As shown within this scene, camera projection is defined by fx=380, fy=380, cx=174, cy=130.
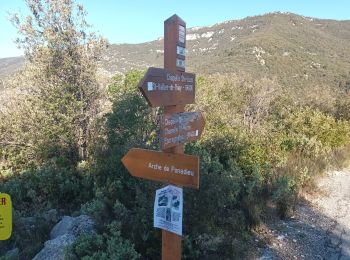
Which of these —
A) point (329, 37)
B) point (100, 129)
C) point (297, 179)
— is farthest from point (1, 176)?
point (329, 37)

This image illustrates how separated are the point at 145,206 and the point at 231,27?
11073 centimetres

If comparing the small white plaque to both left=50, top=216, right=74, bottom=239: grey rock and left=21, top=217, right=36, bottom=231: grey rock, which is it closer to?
left=50, top=216, right=74, bottom=239: grey rock

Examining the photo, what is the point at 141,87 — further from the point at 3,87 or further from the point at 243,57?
the point at 243,57

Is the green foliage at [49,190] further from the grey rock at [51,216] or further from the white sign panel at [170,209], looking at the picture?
the white sign panel at [170,209]

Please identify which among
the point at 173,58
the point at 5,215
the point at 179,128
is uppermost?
the point at 173,58

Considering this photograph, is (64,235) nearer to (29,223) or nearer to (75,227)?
(75,227)

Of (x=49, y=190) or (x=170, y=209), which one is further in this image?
(x=49, y=190)

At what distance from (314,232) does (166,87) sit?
141 inches

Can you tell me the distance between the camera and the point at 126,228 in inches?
168

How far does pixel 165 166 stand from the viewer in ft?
9.92

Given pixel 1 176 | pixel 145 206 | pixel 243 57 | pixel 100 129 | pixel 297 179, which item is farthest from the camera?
pixel 243 57

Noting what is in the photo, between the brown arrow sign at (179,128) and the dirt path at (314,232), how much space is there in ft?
6.56

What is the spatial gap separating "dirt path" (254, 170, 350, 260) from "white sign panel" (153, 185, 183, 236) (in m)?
1.84

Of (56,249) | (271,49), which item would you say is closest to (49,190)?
(56,249)
